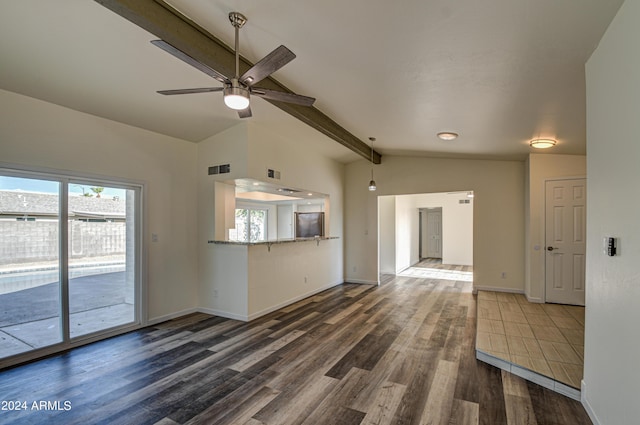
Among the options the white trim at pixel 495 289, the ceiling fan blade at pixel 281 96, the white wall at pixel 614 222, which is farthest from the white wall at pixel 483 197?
the ceiling fan blade at pixel 281 96

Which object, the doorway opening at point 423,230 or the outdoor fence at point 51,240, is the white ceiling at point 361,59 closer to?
the outdoor fence at point 51,240

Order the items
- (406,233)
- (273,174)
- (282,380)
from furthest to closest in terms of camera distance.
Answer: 1. (406,233)
2. (273,174)
3. (282,380)

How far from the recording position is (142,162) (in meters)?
4.32

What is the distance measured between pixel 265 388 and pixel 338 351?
1.04 metres

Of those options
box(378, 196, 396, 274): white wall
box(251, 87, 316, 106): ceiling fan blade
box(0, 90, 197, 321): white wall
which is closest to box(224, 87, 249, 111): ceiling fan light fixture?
box(251, 87, 316, 106): ceiling fan blade

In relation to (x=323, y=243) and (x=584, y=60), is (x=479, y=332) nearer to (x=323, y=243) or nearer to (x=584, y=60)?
(x=584, y=60)

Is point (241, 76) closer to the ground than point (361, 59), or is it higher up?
closer to the ground

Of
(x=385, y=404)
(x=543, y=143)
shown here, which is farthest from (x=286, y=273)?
(x=543, y=143)

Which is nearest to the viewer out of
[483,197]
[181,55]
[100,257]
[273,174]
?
[181,55]

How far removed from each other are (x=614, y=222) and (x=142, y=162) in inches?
196

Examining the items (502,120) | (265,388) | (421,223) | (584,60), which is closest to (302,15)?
(584,60)

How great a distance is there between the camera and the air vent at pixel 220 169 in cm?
468

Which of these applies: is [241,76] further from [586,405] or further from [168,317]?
[168,317]

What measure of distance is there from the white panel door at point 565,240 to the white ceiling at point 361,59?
121 centimetres
